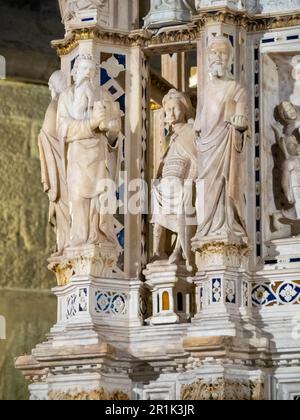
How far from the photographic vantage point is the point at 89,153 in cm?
1612

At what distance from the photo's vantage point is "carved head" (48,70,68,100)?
16.7m

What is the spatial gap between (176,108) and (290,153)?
101cm

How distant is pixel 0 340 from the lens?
18672 millimetres

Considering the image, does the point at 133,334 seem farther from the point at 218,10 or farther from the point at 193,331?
the point at 218,10

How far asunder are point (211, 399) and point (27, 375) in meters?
1.84

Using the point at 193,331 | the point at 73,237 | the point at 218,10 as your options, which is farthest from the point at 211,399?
the point at 218,10

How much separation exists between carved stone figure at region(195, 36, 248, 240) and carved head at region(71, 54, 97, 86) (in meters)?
0.96

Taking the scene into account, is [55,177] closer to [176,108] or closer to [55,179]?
[55,179]

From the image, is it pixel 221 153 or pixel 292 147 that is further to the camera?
pixel 292 147

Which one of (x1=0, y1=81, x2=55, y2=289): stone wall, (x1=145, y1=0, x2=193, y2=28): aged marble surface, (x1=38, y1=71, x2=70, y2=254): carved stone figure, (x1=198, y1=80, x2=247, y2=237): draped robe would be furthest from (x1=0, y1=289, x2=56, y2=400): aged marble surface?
(x1=198, y1=80, x2=247, y2=237): draped robe

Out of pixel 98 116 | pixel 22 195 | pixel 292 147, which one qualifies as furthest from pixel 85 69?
pixel 22 195

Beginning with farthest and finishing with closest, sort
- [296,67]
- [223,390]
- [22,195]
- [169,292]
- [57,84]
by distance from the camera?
1. [22,195]
2. [57,84]
3. [296,67]
4. [169,292]
5. [223,390]

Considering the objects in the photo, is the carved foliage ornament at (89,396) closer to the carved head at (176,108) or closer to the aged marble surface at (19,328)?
the carved head at (176,108)

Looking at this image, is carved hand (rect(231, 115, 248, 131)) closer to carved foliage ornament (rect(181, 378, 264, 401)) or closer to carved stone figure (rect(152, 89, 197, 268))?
carved stone figure (rect(152, 89, 197, 268))
